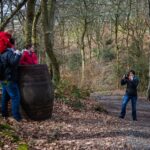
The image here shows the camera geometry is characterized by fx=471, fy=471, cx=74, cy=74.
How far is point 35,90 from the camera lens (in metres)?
10.9

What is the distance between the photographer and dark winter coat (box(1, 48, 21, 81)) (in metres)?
10.3

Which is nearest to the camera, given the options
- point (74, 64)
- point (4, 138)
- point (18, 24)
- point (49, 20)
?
point (4, 138)

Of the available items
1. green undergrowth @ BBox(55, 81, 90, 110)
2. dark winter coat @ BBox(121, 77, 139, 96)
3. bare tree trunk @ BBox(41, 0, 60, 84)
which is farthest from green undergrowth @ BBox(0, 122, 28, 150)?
bare tree trunk @ BBox(41, 0, 60, 84)

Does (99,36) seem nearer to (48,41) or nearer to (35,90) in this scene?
(48,41)

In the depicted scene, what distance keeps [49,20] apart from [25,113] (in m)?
10.7

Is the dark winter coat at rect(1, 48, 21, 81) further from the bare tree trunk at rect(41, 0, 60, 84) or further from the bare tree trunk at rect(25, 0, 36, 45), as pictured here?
the bare tree trunk at rect(41, 0, 60, 84)

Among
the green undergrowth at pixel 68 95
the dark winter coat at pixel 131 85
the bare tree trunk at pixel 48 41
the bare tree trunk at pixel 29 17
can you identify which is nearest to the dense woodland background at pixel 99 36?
the bare tree trunk at pixel 48 41

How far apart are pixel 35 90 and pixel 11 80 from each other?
0.72 m

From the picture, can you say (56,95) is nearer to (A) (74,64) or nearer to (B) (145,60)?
(B) (145,60)

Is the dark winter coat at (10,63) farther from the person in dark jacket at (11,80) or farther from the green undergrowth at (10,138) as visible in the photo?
the green undergrowth at (10,138)

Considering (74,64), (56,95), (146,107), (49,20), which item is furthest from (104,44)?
(56,95)

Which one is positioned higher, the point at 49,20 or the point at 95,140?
the point at 49,20

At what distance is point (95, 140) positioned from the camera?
30.1 ft

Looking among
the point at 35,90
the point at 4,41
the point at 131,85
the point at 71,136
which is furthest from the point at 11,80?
the point at 131,85
